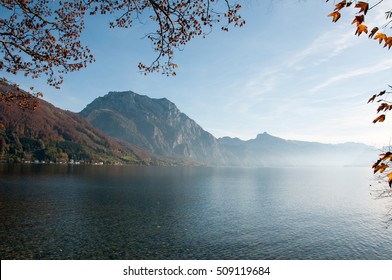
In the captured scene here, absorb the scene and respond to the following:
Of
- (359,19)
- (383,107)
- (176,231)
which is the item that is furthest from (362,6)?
(176,231)

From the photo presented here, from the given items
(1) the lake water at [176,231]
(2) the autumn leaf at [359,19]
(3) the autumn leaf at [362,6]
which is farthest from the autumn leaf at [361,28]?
(1) the lake water at [176,231]

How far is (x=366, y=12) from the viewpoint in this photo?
213 inches

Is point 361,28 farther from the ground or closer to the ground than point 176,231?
farther from the ground

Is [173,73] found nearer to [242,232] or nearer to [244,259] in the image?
[244,259]

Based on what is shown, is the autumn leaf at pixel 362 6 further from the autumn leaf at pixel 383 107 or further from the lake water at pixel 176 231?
the lake water at pixel 176 231

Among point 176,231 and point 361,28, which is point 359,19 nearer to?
point 361,28

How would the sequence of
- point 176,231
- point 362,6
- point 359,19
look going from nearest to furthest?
point 362,6
point 359,19
point 176,231

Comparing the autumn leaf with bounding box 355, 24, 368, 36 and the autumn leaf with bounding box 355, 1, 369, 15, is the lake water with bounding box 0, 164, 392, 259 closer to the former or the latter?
the autumn leaf with bounding box 355, 24, 368, 36

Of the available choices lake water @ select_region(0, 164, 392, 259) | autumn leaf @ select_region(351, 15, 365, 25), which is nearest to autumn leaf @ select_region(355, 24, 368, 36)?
autumn leaf @ select_region(351, 15, 365, 25)

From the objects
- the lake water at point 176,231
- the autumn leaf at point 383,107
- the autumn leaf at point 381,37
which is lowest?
the lake water at point 176,231

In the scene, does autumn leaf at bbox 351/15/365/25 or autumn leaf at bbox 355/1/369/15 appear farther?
autumn leaf at bbox 351/15/365/25
